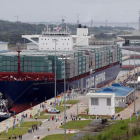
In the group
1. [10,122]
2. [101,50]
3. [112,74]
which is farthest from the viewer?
[112,74]

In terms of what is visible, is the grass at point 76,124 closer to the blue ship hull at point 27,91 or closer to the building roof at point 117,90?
the building roof at point 117,90

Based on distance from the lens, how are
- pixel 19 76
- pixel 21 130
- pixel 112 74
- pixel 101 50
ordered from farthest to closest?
pixel 112 74 → pixel 101 50 → pixel 19 76 → pixel 21 130

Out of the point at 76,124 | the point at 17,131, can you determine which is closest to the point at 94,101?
the point at 76,124

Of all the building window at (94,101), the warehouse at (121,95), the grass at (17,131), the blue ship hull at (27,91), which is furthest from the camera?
the blue ship hull at (27,91)

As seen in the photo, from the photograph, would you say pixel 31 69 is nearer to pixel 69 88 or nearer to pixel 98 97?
pixel 69 88

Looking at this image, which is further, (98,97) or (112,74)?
(112,74)

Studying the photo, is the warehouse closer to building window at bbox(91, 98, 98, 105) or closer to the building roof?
the building roof

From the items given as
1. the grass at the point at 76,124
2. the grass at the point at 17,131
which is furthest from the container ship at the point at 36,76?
the grass at the point at 17,131

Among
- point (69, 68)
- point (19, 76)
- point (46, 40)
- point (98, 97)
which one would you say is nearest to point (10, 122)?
point (98, 97)
